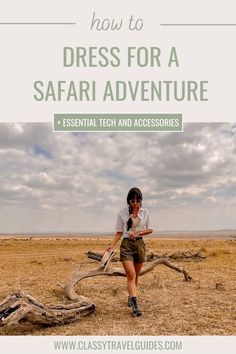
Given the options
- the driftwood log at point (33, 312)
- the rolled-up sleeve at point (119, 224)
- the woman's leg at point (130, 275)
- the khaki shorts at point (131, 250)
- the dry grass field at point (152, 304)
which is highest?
the rolled-up sleeve at point (119, 224)

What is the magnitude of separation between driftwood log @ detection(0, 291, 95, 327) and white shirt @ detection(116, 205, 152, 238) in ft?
4.79

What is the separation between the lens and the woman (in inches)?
271

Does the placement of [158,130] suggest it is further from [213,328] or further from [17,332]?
[17,332]

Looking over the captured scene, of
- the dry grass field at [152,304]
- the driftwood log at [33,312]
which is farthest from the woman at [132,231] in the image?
the driftwood log at [33,312]

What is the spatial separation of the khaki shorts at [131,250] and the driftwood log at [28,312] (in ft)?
3.91

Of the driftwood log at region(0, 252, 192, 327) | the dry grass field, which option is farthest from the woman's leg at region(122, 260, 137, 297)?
the driftwood log at region(0, 252, 192, 327)

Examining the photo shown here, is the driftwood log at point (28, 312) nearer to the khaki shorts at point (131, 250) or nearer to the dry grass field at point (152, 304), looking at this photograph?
the dry grass field at point (152, 304)

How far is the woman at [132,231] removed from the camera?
6.89 m

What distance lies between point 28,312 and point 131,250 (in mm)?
Result: 1928

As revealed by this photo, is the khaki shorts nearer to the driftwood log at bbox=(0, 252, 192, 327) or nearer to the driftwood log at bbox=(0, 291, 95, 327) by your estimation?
the driftwood log at bbox=(0, 252, 192, 327)

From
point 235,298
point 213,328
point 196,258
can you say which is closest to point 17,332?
point 213,328

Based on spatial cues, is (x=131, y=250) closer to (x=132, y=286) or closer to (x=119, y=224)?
(x=119, y=224)

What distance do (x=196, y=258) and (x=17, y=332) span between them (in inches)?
475
